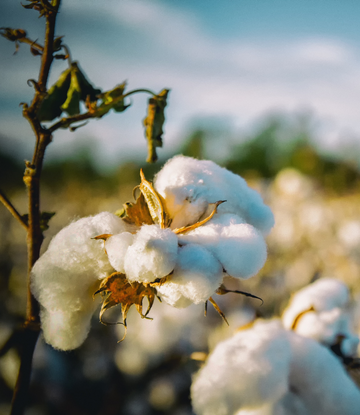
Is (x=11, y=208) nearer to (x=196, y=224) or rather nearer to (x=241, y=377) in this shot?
(x=196, y=224)

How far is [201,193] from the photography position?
0.41 m

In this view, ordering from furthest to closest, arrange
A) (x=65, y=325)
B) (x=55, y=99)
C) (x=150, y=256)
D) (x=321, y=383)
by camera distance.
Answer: (x=321, y=383)
(x=55, y=99)
(x=65, y=325)
(x=150, y=256)

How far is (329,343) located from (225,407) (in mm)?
310

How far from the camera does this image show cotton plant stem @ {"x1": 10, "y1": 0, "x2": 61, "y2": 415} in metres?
0.48

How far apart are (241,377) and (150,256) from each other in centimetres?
36

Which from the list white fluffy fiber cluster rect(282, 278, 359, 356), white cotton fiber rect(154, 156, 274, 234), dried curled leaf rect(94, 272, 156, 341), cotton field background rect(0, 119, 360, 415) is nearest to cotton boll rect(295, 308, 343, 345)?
white fluffy fiber cluster rect(282, 278, 359, 356)

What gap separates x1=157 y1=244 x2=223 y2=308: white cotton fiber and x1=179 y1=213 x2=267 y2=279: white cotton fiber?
1 cm

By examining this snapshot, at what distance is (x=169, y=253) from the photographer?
34cm

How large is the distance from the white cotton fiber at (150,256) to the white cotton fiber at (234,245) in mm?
33

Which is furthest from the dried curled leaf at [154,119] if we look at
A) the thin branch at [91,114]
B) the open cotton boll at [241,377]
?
the open cotton boll at [241,377]

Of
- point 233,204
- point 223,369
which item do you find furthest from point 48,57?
point 223,369

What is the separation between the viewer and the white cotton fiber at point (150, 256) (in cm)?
33

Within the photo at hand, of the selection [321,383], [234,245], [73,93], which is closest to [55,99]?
[73,93]

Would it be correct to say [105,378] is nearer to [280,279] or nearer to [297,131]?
[280,279]
